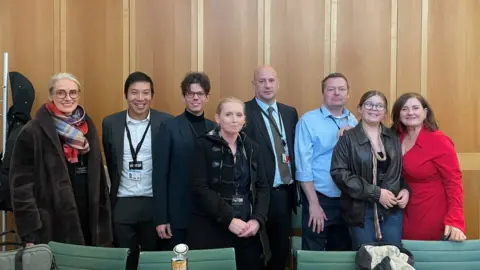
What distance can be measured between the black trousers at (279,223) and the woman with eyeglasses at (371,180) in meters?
0.48

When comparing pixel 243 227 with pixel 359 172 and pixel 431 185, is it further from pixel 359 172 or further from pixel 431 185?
pixel 431 185

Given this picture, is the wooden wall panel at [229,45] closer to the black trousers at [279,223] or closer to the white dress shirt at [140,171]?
the white dress shirt at [140,171]

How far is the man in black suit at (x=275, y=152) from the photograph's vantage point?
3.02 m

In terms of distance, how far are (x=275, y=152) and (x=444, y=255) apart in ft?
4.09

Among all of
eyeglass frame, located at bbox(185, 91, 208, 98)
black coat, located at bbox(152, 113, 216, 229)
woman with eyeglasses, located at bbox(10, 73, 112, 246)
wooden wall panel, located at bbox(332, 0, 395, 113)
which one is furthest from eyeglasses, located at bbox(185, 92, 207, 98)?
wooden wall panel, located at bbox(332, 0, 395, 113)

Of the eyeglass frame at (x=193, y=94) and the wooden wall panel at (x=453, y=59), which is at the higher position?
the wooden wall panel at (x=453, y=59)

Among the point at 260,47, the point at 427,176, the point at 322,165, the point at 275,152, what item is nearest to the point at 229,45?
the point at 260,47

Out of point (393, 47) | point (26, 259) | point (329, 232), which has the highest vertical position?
point (393, 47)

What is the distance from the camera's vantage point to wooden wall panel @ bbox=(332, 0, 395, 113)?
13.9ft

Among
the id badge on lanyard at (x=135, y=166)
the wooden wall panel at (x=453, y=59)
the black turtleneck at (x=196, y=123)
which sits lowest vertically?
the id badge on lanyard at (x=135, y=166)

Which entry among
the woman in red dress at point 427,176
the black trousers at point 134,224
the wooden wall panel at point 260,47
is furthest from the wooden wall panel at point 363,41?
the black trousers at point 134,224

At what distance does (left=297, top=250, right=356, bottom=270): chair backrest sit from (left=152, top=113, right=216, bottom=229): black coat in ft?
3.24

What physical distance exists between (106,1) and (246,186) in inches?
102

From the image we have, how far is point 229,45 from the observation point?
4211 millimetres
